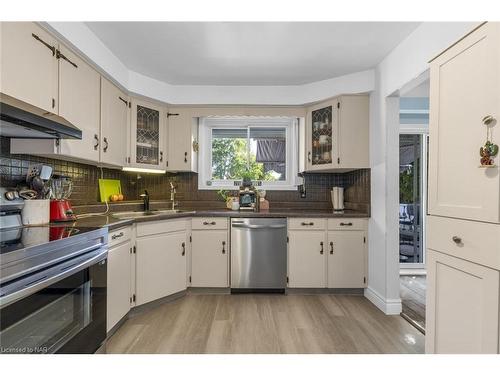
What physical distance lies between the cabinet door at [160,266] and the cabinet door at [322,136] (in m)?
1.73

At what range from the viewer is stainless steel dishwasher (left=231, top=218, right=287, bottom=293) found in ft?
10.6

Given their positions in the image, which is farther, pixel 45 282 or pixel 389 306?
pixel 389 306

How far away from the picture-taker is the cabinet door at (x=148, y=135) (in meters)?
3.18

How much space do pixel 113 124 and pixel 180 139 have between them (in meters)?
0.88

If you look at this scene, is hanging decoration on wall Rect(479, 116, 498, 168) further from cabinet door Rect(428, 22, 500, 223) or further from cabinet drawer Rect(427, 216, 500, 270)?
cabinet drawer Rect(427, 216, 500, 270)

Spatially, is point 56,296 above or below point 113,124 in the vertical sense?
below

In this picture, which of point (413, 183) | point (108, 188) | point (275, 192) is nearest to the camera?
point (108, 188)

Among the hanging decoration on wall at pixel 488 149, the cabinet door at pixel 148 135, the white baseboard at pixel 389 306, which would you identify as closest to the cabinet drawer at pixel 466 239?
the hanging decoration on wall at pixel 488 149

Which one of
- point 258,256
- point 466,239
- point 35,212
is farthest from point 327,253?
point 35,212

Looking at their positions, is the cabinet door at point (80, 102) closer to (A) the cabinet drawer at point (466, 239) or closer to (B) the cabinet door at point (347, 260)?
(A) the cabinet drawer at point (466, 239)

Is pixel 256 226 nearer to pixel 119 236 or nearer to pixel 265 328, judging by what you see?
pixel 265 328

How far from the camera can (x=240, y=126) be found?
13.2 ft

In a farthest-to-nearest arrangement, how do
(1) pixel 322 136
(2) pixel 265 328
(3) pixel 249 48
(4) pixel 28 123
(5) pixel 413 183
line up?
(5) pixel 413 183 < (1) pixel 322 136 < (3) pixel 249 48 < (2) pixel 265 328 < (4) pixel 28 123
